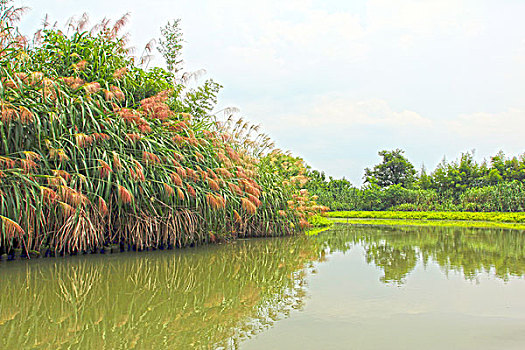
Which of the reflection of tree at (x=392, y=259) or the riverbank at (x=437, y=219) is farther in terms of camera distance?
the riverbank at (x=437, y=219)

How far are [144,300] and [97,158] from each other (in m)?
3.19

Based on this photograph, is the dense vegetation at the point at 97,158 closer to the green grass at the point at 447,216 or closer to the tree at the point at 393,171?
the green grass at the point at 447,216

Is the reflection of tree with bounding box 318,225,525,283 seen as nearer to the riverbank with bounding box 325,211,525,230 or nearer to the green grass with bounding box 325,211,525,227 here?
the riverbank with bounding box 325,211,525,230

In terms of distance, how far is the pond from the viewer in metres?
2.80

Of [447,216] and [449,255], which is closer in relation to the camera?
[449,255]

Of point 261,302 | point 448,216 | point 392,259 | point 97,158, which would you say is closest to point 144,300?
point 261,302

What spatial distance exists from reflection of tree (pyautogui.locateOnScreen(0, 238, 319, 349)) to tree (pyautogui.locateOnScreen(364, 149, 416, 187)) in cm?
2561

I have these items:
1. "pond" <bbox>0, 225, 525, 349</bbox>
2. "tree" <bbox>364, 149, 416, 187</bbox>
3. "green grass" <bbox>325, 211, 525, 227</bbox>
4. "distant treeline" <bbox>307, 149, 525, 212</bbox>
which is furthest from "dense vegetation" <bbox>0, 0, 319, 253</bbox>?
"tree" <bbox>364, 149, 416, 187</bbox>

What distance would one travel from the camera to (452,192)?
973 inches

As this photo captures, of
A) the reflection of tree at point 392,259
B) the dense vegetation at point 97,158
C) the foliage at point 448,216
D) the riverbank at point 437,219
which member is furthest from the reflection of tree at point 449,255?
the foliage at point 448,216

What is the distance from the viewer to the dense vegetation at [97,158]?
5562 millimetres

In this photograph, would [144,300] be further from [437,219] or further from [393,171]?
[393,171]

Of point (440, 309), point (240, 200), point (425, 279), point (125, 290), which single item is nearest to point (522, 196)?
point (240, 200)

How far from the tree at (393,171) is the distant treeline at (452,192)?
35.1 inches
